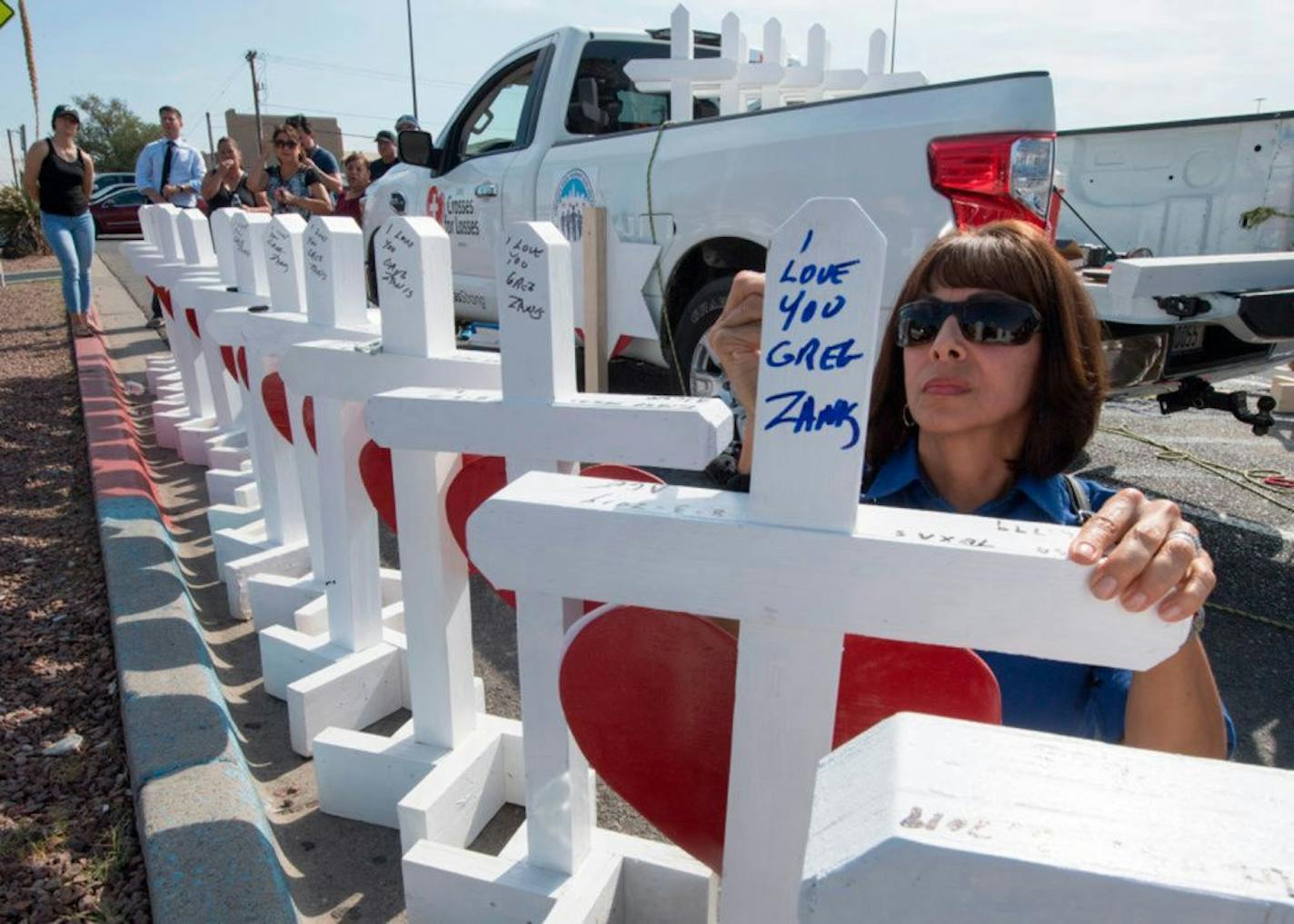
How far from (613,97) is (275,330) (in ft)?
11.4

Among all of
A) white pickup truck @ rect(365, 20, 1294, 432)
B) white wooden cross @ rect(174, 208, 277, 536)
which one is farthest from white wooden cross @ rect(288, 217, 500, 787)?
white pickup truck @ rect(365, 20, 1294, 432)

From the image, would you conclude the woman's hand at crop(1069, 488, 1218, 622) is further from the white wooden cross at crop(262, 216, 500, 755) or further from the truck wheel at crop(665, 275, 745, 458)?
the truck wheel at crop(665, 275, 745, 458)

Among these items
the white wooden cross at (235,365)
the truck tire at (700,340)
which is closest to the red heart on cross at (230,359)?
the white wooden cross at (235,365)

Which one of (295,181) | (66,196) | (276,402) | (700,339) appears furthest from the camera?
(295,181)

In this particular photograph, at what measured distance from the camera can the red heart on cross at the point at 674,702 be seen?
1.14 meters

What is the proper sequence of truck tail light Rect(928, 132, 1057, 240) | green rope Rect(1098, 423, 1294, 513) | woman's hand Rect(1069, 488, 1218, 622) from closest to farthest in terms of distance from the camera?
woman's hand Rect(1069, 488, 1218, 622), truck tail light Rect(928, 132, 1057, 240), green rope Rect(1098, 423, 1294, 513)

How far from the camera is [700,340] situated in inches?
170

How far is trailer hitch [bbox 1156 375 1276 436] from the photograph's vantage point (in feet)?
12.9

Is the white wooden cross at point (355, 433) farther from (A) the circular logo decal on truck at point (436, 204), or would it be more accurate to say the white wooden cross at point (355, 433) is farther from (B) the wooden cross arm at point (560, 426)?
(A) the circular logo decal on truck at point (436, 204)

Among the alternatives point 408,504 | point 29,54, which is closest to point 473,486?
point 408,504

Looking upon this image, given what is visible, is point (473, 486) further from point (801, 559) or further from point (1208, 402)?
point (1208, 402)

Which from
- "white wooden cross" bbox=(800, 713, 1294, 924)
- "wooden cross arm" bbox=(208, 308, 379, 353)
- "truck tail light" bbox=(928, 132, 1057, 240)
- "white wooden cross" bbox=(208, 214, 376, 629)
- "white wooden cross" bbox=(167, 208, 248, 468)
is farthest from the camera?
"white wooden cross" bbox=(167, 208, 248, 468)

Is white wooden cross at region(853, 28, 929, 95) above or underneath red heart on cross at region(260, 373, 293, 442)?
above

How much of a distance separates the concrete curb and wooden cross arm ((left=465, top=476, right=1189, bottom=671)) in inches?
44.5
